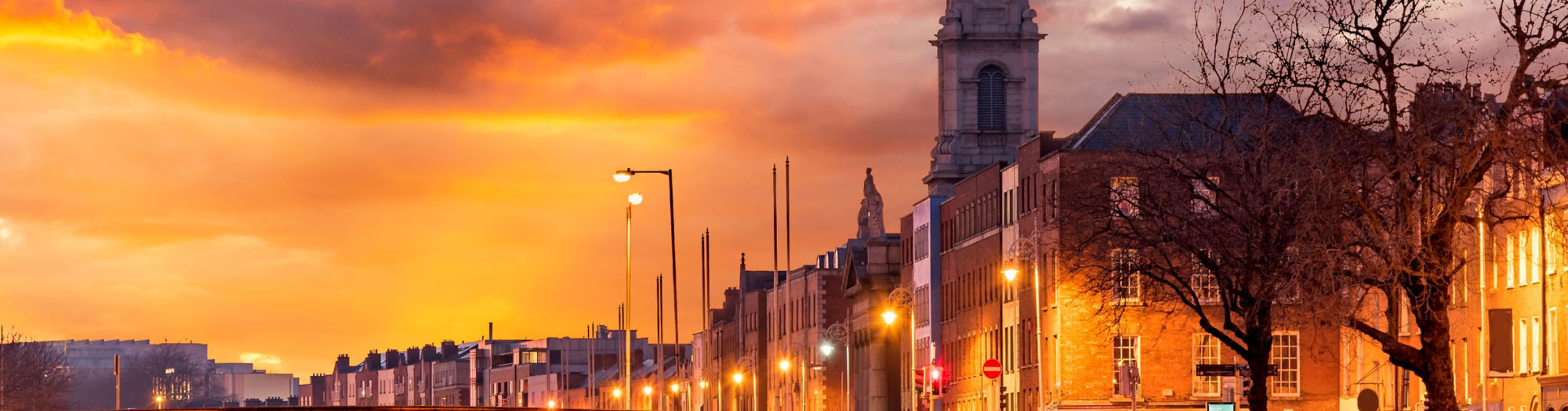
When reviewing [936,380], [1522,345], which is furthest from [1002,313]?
[1522,345]

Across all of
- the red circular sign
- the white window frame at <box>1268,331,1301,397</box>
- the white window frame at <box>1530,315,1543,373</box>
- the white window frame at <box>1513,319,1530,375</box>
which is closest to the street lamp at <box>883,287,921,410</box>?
the white window frame at <box>1268,331,1301,397</box>

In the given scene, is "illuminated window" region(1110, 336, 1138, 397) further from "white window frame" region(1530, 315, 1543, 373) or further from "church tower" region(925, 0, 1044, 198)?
"church tower" region(925, 0, 1044, 198)

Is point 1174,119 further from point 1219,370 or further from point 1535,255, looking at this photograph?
point 1219,370

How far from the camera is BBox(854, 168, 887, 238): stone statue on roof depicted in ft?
511

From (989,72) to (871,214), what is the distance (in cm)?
Answer: 1377

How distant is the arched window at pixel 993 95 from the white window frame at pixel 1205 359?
50.4m

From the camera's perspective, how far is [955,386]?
401 ft

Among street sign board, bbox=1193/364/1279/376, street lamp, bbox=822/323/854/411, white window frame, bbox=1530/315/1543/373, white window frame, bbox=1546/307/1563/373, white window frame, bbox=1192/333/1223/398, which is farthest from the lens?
street lamp, bbox=822/323/854/411

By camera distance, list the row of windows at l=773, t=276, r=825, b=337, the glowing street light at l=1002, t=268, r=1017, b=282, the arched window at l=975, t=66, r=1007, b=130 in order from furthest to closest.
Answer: the row of windows at l=773, t=276, r=825, b=337 < the arched window at l=975, t=66, r=1007, b=130 < the glowing street light at l=1002, t=268, r=1017, b=282

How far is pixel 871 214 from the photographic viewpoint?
15850 centimetres

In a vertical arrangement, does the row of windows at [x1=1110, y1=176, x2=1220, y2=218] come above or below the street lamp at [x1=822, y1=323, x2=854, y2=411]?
above

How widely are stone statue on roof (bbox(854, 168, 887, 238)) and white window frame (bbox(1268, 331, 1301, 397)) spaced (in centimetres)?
5784

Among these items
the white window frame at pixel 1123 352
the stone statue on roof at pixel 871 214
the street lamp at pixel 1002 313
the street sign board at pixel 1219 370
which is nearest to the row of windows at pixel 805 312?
the stone statue on roof at pixel 871 214

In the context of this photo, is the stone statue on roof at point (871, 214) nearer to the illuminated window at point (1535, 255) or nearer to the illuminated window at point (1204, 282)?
the illuminated window at point (1204, 282)
